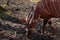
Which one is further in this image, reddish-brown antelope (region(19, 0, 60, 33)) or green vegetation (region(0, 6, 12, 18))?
green vegetation (region(0, 6, 12, 18))

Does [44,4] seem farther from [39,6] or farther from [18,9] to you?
[18,9]

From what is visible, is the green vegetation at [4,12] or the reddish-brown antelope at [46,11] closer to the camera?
the reddish-brown antelope at [46,11]

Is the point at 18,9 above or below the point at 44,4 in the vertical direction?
below

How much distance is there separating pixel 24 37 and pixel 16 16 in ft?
6.07

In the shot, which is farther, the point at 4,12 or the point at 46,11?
the point at 4,12

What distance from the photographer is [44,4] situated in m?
3.99

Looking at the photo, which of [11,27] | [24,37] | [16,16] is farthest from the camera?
[16,16]

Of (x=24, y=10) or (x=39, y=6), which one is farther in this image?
(x=24, y=10)

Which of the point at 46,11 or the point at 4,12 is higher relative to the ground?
the point at 46,11

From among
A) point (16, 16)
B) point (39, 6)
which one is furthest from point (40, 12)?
point (16, 16)

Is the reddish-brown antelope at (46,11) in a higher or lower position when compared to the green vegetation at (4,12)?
higher

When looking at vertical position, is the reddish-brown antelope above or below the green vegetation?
above

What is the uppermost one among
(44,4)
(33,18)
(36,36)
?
(44,4)

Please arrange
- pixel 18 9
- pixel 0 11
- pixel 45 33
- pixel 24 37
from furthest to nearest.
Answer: pixel 18 9
pixel 0 11
pixel 45 33
pixel 24 37
